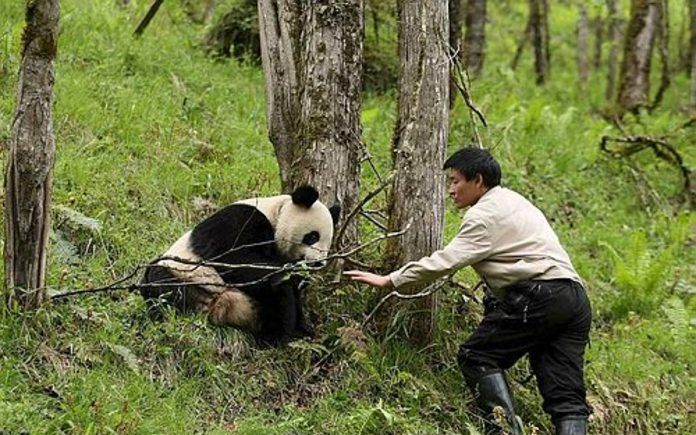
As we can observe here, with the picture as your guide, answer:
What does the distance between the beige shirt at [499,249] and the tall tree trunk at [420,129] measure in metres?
0.32

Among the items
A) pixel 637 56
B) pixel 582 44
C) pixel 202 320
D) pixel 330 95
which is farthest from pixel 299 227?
pixel 582 44

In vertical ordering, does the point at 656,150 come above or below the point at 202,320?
A: below

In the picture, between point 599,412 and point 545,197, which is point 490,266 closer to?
point 599,412

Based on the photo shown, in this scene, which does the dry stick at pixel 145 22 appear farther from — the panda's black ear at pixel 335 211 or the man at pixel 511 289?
the man at pixel 511 289

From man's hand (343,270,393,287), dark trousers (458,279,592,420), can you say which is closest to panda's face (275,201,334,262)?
man's hand (343,270,393,287)

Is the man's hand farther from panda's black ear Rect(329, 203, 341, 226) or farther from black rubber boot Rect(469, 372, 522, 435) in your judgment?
black rubber boot Rect(469, 372, 522, 435)

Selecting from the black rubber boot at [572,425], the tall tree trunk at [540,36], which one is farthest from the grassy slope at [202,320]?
the tall tree trunk at [540,36]

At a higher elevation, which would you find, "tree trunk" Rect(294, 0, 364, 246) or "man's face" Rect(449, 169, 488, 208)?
"tree trunk" Rect(294, 0, 364, 246)

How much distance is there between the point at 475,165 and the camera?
20.9ft

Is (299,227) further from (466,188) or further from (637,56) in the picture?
(637,56)

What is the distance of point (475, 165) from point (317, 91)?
126 cm

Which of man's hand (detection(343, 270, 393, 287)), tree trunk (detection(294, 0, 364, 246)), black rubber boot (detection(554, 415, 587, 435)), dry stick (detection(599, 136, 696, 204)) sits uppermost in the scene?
tree trunk (detection(294, 0, 364, 246))

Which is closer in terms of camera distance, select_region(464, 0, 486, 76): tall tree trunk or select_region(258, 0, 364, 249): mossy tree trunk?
select_region(258, 0, 364, 249): mossy tree trunk

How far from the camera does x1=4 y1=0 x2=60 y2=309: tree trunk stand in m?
5.27
